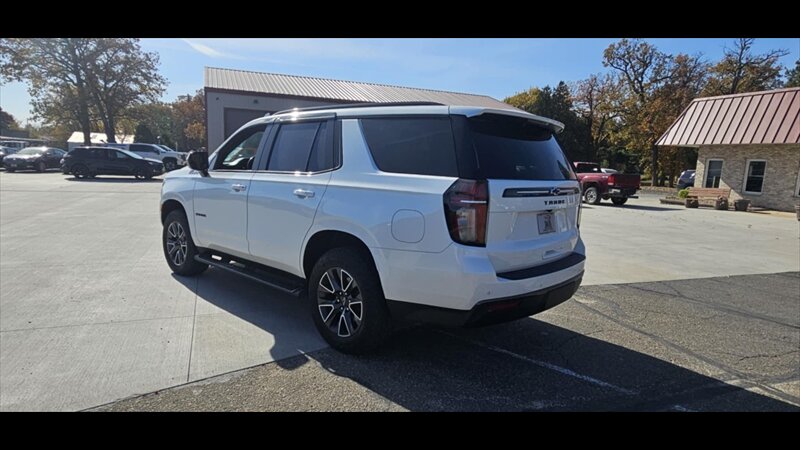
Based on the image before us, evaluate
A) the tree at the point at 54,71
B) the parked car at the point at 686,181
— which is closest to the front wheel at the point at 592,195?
the parked car at the point at 686,181

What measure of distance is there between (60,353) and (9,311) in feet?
4.66

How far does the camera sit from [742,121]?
19250mm

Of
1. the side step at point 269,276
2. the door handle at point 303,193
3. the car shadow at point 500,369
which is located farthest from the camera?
the side step at point 269,276

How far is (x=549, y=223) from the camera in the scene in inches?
137

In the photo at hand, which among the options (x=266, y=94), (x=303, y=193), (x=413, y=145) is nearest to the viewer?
(x=413, y=145)

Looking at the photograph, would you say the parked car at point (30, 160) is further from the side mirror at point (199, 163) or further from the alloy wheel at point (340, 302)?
the alloy wheel at point (340, 302)

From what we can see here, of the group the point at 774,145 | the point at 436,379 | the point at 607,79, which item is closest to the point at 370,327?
the point at 436,379

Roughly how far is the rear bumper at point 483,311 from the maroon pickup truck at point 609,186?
57.1ft

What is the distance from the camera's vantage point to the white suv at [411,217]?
2984 millimetres

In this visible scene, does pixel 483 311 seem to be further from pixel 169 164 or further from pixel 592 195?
pixel 169 164

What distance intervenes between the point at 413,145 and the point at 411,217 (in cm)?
62

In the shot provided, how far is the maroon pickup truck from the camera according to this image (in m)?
18.7

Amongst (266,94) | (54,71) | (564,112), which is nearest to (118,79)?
(54,71)

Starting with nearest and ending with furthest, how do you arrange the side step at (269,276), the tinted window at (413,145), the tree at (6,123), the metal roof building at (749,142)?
the tinted window at (413,145)
the side step at (269,276)
the metal roof building at (749,142)
the tree at (6,123)
